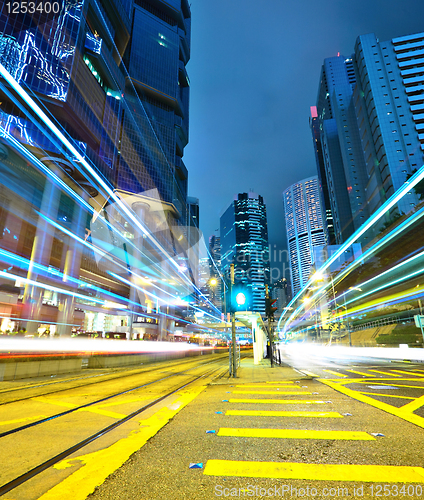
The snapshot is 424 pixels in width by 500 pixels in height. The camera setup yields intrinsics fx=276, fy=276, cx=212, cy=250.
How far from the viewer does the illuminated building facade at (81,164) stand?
54219mm

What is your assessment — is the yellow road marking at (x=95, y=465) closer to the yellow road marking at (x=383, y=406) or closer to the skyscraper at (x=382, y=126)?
the yellow road marking at (x=383, y=406)

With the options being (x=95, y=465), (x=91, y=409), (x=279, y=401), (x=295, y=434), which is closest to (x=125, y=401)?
(x=91, y=409)

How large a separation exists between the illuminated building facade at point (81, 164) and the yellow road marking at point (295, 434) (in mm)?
27724

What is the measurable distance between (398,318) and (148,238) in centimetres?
8776

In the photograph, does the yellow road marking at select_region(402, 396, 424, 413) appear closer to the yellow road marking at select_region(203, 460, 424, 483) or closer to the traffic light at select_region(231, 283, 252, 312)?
the yellow road marking at select_region(203, 460, 424, 483)

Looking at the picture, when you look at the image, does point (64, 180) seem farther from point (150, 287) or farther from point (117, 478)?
point (117, 478)

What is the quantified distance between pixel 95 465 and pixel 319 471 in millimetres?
2638

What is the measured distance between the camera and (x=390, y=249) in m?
55.2

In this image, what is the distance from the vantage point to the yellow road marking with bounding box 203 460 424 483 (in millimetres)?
2941

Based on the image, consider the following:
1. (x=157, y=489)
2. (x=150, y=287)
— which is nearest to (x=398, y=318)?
(x=157, y=489)

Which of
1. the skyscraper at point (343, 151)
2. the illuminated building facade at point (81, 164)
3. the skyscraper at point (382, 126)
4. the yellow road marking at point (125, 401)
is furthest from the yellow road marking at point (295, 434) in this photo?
the skyscraper at point (343, 151)

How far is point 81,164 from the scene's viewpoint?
65.1 metres

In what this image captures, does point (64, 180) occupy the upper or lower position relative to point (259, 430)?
upper

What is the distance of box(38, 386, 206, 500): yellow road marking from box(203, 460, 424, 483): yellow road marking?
45.7 inches
